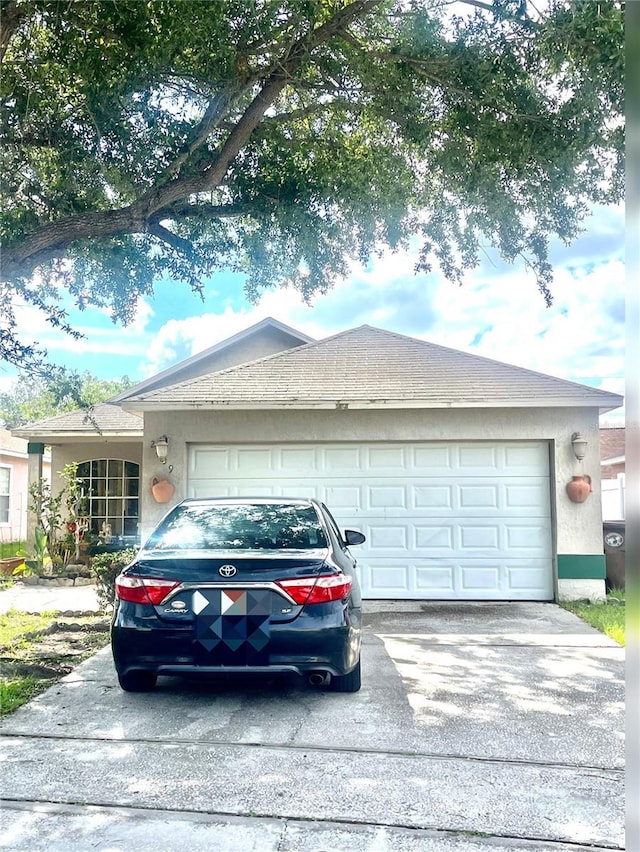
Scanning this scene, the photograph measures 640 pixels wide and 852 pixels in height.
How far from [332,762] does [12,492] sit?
733 inches

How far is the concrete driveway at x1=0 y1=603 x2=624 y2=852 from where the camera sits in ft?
9.58

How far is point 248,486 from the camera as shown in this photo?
30.7ft

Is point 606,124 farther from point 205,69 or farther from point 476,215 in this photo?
point 205,69

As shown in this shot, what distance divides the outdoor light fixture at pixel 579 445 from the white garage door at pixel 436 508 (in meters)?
0.41

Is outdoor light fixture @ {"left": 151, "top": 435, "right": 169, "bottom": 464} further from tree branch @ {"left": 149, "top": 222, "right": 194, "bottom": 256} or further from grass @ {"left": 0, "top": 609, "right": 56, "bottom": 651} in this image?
tree branch @ {"left": 149, "top": 222, "right": 194, "bottom": 256}

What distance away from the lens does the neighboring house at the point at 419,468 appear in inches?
358

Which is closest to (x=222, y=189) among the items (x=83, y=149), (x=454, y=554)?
(x=83, y=149)

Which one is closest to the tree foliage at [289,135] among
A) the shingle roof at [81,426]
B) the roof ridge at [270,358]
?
the roof ridge at [270,358]

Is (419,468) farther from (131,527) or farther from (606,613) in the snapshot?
(131,527)

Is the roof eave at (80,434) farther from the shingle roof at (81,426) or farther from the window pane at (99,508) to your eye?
the window pane at (99,508)

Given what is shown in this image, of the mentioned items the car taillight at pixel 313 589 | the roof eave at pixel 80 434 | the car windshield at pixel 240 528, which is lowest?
the car taillight at pixel 313 589

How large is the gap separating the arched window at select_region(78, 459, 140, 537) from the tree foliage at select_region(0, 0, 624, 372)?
687 centimetres

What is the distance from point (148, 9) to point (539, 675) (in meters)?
6.56

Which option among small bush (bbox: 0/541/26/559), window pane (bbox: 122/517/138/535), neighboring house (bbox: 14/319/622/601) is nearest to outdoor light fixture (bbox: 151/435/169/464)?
neighboring house (bbox: 14/319/622/601)
